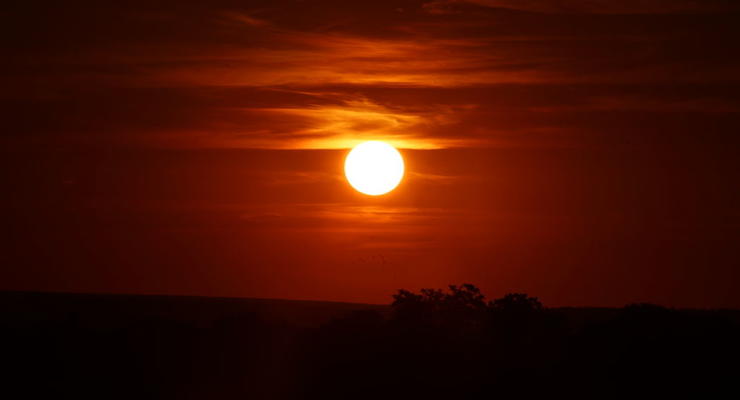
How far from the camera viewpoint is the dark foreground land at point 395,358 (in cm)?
4122

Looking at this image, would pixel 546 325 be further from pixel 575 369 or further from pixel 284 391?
pixel 284 391

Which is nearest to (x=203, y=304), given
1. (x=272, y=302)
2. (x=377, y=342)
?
(x=272, y=302)

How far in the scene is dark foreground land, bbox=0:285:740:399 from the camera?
41.2m

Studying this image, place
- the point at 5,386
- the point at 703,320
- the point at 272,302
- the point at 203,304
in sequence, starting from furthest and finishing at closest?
the point at 272,302 < the point at 203,304 < the point at 703,320 < the point at 5,386

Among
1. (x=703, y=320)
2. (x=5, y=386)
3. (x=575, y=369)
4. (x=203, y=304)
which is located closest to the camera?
(x=5, y=386)

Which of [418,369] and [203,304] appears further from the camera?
[203,304]

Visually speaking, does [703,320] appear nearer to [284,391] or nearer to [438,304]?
[438,304]

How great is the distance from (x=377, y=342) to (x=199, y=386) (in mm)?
7095

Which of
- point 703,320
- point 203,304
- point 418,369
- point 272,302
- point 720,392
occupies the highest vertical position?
point 272,302

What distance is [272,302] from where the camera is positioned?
14750 centimetres

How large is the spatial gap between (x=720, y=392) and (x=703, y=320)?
12.9 meters

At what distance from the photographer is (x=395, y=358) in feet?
142

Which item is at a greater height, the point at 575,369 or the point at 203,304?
the point at 203,304

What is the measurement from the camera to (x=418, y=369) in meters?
42.7
